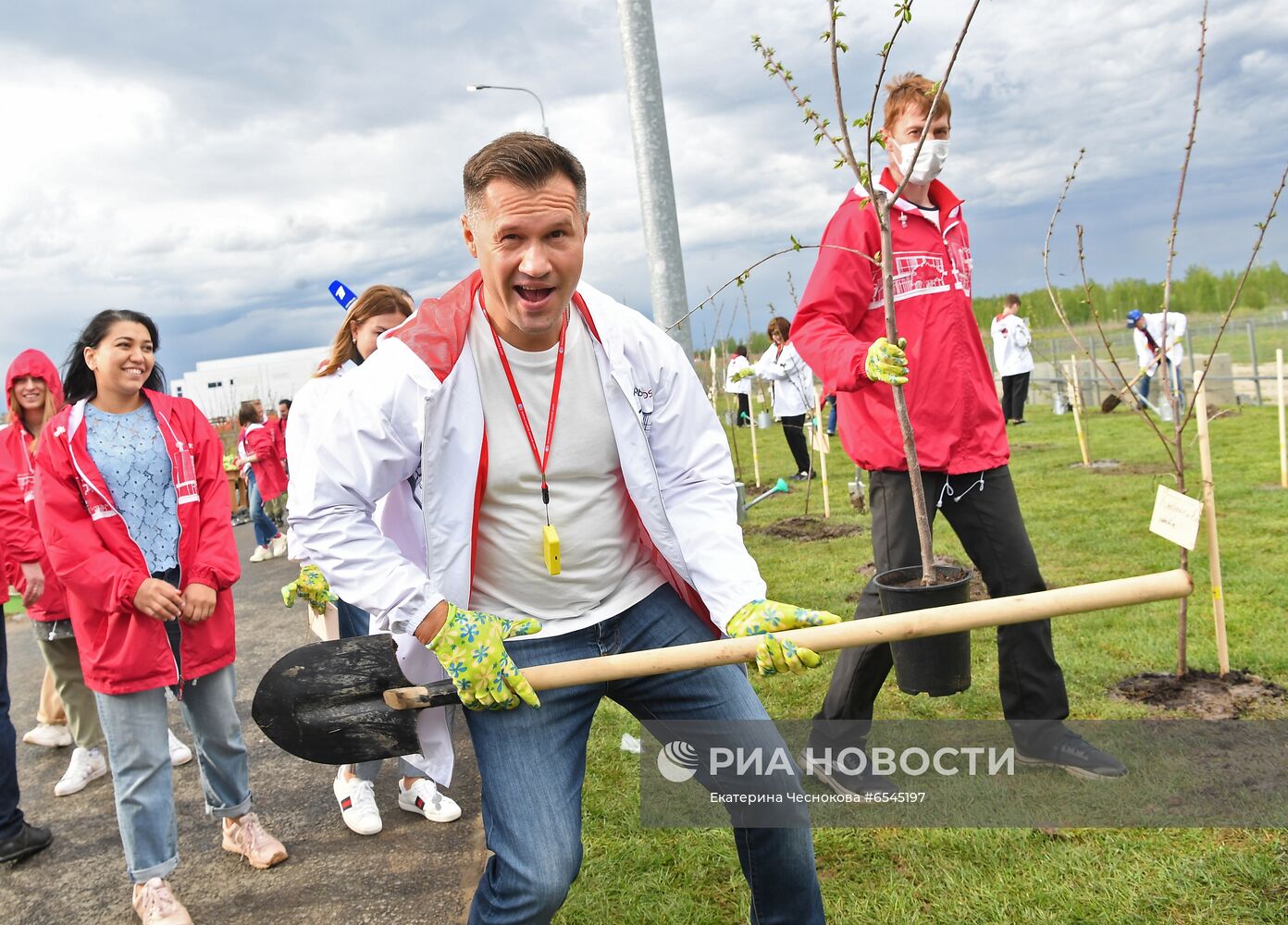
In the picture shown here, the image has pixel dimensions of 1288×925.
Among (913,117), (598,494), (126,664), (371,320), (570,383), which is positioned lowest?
(126,664)

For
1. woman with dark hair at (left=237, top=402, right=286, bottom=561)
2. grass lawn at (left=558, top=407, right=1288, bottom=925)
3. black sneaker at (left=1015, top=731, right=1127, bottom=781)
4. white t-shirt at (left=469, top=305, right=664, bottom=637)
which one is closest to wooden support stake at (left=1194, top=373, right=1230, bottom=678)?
grass lawn at (left=558, top=407, right=1288, bottom=925)

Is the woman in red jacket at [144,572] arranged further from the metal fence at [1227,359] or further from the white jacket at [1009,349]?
the white jacket at [1009,349]

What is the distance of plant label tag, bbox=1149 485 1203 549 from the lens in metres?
3.54

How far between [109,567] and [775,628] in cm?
241

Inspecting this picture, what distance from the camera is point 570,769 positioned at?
236cm

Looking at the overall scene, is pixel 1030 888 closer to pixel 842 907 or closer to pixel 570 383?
pixel 842 907

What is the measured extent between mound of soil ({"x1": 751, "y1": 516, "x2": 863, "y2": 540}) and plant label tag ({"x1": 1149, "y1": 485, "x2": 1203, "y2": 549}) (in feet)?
18.8

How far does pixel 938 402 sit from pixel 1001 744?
1495 millimetres

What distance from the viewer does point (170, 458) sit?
3.73m

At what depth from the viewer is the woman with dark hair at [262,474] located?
1242cm

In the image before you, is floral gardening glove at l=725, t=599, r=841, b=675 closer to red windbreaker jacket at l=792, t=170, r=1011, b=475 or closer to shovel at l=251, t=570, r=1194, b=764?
shovel at l=251, t=570, r=1194, b=764

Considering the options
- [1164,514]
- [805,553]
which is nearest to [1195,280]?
[805,553]

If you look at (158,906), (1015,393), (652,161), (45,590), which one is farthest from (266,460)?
(1015,393)

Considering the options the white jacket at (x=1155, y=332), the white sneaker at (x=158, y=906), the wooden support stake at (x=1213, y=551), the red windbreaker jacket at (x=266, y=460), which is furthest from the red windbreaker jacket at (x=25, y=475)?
the white jacket at (x=1155, y=332)
